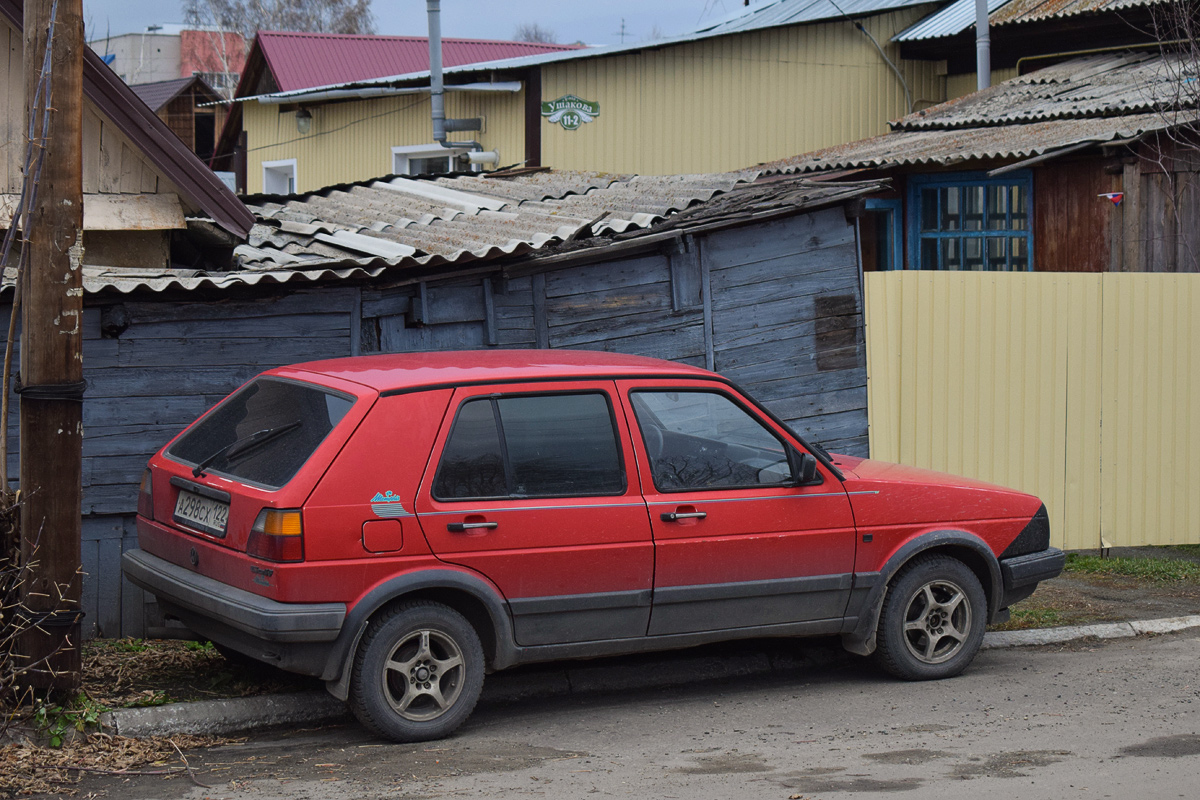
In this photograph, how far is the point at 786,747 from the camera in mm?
5426

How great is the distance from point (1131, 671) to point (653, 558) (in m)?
2.88

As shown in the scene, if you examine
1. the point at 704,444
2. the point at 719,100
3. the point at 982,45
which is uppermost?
the point at 982,45

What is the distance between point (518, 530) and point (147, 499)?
180 centimetres

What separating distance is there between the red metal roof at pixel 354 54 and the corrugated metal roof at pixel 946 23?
288 inches

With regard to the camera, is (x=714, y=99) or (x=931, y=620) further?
(x=714, y=99)

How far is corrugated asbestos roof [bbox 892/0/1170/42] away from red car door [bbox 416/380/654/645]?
12.6 metres

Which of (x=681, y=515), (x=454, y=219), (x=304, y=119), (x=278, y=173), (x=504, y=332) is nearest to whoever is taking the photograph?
(x=681, y=515)

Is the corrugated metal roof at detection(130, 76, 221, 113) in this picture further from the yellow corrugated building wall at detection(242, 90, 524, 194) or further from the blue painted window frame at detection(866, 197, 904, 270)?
the blue painted window frame at detection(866, 197, 904, 270)

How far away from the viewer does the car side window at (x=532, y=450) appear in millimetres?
5438

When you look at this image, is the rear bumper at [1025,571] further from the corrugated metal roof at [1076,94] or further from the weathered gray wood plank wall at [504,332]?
the corrugated metal roof at [1076,94]

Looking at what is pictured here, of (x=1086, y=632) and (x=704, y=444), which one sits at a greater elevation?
(x=704, y=444)

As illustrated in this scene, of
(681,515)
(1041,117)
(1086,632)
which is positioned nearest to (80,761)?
(681,515)

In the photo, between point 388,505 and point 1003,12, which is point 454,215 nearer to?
point 388,505

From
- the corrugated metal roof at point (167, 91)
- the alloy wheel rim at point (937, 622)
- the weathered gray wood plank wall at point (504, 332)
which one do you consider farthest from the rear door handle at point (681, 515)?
the corrugated metal roof at point (167, 91)
